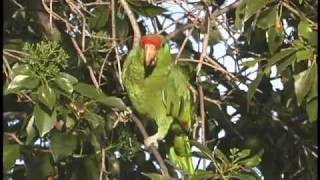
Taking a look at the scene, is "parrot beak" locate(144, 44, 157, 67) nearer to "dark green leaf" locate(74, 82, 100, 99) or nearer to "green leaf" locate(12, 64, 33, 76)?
"dark green leaf" locate(74, 82, 100, 99)

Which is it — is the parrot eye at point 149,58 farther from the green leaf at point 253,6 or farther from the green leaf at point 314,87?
the green leaf at point 314,87

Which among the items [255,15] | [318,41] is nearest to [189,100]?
[255,15]

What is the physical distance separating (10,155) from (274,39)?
64 centimetres

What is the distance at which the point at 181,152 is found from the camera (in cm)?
204

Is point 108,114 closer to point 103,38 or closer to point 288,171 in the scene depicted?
point 103,38

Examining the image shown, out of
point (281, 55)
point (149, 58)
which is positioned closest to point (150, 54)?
point (149, 58)

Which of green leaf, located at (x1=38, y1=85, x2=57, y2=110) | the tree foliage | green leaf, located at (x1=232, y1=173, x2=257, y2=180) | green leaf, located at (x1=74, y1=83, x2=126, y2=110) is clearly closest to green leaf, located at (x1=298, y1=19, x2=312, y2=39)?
the tree foliage

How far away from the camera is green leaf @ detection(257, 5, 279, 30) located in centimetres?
175

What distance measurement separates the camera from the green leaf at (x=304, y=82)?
1582 millimetres

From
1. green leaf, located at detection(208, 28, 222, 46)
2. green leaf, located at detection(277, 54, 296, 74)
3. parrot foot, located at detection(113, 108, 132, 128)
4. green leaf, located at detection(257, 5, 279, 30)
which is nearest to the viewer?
green leaf, located at detection(277, 54, 296, 74)

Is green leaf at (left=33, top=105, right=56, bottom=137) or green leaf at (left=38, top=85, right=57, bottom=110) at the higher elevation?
green leaf at (left=38, top=85, right=57, bottom=110)

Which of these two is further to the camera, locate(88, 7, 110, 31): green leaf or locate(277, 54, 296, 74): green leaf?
locate(88, 7, 110, 31): green leaf

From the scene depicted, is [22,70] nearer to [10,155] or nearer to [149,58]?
[10,155]

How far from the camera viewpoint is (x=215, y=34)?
220cm
